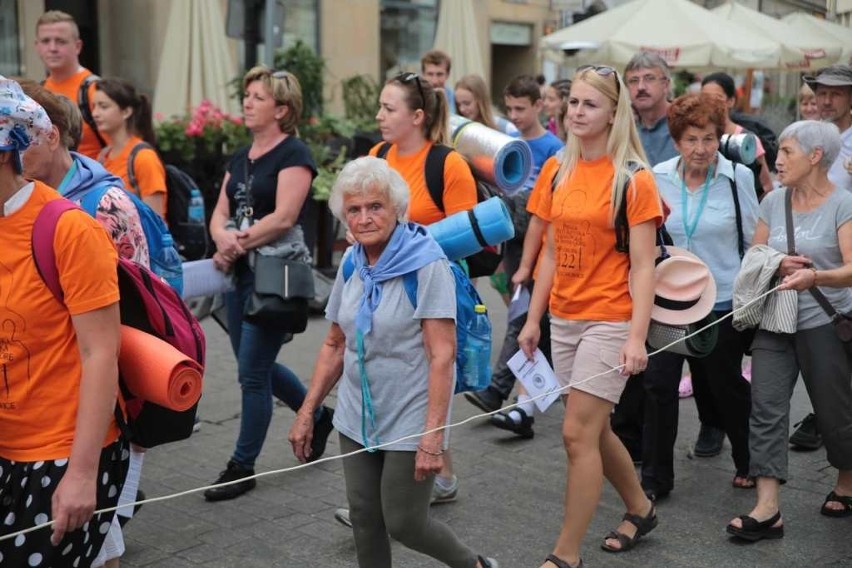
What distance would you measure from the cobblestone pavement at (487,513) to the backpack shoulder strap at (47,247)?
82.0 inches

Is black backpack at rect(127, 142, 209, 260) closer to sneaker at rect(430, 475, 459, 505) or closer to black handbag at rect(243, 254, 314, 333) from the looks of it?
black handbag at rect(243, 254, 314, 333)

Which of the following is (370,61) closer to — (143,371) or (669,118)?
(669,118)

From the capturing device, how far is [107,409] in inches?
113

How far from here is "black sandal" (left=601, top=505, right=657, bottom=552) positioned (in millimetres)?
4766

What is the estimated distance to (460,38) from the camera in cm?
1695

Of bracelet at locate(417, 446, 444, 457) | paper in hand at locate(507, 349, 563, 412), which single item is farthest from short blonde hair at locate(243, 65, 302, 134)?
bracelet at locate(417, 446, 444, 457)

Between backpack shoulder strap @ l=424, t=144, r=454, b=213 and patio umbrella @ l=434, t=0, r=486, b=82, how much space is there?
39.1ft

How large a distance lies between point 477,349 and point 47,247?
1.66 meters

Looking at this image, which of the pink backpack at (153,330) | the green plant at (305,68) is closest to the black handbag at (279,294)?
the pink backpack at (153,330)

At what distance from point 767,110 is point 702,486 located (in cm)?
1843

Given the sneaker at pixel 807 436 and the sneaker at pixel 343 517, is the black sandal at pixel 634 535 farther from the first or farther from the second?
the sneaker at pixel 807 436

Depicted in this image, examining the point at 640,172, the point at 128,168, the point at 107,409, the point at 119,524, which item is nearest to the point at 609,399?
the point at 640,172

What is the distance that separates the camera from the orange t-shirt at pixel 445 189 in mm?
5043

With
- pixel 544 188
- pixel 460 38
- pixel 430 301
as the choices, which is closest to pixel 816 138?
pixel 544 188
